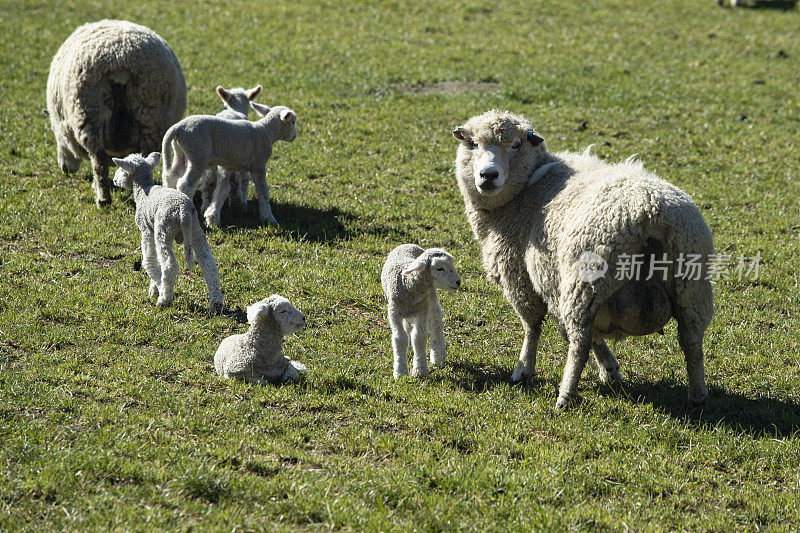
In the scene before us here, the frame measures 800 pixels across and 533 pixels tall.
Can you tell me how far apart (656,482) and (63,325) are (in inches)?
199

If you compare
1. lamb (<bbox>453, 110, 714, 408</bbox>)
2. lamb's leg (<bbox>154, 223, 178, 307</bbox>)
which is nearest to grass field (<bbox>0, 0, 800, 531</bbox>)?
Answer: lamb's leg (<bbox>154, 223, 178, 307</bbox>)

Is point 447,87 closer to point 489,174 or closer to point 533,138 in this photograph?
point 533,138

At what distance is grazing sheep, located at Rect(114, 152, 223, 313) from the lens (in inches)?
292

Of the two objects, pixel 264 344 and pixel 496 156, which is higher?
pixel 496 156

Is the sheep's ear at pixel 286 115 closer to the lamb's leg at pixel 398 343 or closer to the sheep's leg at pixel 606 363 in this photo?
the lamb's leg at pixel 398 343

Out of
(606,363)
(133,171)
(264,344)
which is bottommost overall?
(606,363)

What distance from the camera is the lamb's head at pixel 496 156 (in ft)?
21.9

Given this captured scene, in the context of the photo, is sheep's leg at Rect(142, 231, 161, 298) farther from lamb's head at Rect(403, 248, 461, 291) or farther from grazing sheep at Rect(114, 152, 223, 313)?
lamb's head at Rect(403, 248, 461, 291)

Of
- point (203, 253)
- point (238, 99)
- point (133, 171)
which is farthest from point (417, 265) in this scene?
point (238, 99)

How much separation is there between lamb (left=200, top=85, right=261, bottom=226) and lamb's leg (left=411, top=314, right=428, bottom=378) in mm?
3829

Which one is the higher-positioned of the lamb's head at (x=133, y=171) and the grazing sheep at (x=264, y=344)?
the lamb's head at (x=133, y=171)

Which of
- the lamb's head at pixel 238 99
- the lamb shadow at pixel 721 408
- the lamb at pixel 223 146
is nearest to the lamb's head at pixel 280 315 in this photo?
the lamb shadow at pixel 721 408

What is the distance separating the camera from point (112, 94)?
10102 millimetres

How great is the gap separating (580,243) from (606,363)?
138 centimetres
